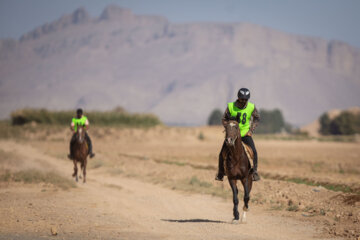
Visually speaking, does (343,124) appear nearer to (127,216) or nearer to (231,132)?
(127,216)

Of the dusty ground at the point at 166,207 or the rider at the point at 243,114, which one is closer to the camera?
the dusty ground at the point at 166,207

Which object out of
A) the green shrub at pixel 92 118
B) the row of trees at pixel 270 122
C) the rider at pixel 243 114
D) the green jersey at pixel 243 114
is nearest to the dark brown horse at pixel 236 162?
the rider at pixel 243 114

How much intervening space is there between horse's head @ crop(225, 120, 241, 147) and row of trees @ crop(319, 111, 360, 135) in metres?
80.3

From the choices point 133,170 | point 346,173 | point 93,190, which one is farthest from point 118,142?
point 93,190

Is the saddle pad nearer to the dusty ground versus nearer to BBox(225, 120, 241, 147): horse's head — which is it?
BBox(225, 120, 241, 147): horse's head

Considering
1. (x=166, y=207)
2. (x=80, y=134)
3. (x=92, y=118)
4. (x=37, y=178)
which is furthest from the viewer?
(x=92, y=118)

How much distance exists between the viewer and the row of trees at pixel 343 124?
89.4 metres

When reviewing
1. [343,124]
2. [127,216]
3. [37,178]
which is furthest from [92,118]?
[127,216]

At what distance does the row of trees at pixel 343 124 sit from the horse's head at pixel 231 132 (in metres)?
80.3

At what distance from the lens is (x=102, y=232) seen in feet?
37.2

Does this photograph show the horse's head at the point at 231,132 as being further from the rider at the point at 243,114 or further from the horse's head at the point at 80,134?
the horse's head at the point at 80,134

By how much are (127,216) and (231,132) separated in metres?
3.77

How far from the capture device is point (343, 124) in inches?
3578

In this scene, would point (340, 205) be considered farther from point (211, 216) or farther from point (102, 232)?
point (102, 232)
